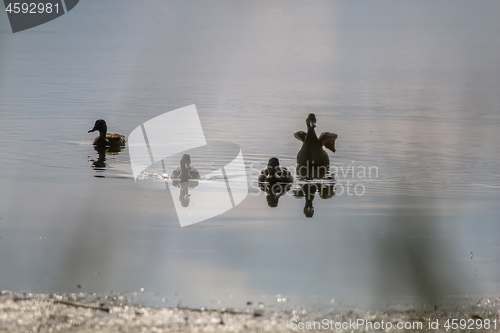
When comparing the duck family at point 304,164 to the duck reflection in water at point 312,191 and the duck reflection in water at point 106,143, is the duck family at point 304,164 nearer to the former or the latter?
the duck reflection in water at point 312,191

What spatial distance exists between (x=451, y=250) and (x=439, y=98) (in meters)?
28.1

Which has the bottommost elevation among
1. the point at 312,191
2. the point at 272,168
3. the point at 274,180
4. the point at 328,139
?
the point at 312,191

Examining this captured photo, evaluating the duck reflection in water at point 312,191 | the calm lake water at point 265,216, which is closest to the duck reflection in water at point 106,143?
the calm lake water at point 265,216

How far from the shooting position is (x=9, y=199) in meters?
11.6

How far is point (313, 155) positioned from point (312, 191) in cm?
234

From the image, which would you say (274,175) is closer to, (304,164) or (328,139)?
(304,164)

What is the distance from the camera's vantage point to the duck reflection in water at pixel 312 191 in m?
12.1

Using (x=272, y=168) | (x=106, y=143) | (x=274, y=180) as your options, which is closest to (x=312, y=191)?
(x=274, y=180)

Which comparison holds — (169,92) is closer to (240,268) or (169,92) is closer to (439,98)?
(439,98)

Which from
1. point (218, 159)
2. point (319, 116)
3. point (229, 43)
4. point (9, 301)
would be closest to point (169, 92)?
point (319, 116)

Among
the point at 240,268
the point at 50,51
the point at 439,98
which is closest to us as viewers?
the point at 240,268

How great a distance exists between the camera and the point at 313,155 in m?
15.2

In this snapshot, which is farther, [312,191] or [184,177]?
[184,177]

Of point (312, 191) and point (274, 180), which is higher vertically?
point (274, 180)
